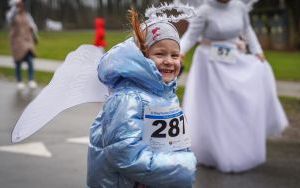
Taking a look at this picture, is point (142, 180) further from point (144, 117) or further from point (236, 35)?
point (236, 35)

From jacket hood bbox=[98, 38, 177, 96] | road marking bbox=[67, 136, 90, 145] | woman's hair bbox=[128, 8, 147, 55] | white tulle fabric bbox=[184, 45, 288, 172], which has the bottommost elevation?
road marking bbox=[67, 136, 90, 145]

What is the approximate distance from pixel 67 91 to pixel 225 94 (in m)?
3.44

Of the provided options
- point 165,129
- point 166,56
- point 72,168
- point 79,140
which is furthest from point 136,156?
point 79,140

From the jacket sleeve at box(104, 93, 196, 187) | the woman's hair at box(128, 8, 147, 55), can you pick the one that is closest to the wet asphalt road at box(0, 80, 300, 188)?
the woman's hair at box(128, 8, 147, 55)

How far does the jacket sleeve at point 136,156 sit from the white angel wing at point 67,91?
0.38 meters

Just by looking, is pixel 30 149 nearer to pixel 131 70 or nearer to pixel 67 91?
pixel 67 91

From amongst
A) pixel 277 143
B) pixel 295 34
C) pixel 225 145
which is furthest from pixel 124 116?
pixel 295 34

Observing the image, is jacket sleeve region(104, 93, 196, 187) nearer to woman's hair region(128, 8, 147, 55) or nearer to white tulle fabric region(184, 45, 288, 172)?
woman's hair region(128, 8, 147, 55)

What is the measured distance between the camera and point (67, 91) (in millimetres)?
3135

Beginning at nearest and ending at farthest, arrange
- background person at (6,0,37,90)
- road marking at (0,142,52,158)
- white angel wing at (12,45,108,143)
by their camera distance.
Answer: white angel wing at (12,45,108,143), road marking at (0,142,52,158), background person at (6,0,37,90)

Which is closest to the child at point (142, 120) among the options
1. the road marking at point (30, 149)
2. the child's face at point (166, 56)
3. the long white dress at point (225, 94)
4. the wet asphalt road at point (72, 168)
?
the child's face at point (166, 56)

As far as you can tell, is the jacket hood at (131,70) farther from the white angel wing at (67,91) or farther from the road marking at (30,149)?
the road marking at (30,149)

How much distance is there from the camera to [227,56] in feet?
21.1

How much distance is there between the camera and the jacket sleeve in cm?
273
